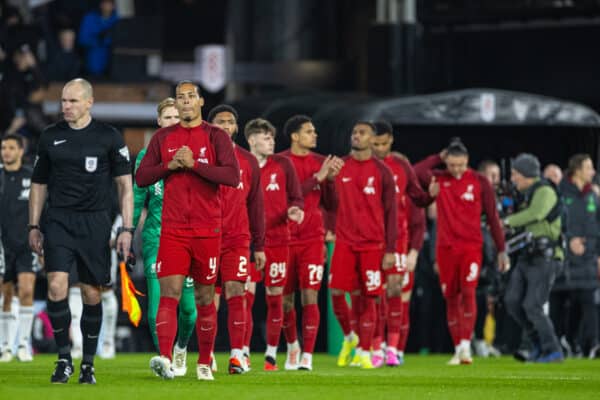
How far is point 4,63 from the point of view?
2881 centimetres

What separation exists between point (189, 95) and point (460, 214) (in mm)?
6635

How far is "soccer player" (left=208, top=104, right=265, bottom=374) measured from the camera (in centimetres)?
1585

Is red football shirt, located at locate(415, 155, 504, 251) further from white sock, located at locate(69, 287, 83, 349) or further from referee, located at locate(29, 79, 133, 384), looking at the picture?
referee, located at locate(29, 79, 133, 384)

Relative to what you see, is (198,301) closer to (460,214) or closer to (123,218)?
(123,218)

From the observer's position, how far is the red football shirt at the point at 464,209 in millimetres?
20109

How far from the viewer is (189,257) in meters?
14.2

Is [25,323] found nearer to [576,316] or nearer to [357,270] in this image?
[357,270]

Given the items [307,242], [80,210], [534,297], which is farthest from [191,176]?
[534,297]

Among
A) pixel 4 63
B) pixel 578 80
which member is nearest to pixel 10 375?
pixel 4 63

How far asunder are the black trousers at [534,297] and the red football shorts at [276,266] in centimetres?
414

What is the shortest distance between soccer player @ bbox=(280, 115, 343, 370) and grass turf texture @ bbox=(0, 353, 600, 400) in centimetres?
40

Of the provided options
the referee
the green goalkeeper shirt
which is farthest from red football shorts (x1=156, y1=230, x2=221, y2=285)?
the green goalkeeper shirt

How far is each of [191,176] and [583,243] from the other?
995 centimetres

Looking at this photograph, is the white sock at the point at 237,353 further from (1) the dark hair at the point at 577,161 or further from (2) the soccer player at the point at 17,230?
(1) the dark hair at the point at 577,161
